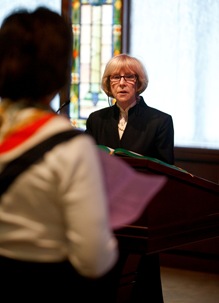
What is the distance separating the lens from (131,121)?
3.91 m

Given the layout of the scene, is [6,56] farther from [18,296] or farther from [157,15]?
[157,15]

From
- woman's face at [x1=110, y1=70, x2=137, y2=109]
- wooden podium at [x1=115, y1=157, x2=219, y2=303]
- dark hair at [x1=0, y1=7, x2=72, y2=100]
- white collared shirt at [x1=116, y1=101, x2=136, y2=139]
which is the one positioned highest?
dark hair at [x1=0, y1=7, x2=72, y2=100]

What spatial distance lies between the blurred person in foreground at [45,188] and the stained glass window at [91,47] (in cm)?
400

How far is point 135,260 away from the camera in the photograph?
3.44 metres

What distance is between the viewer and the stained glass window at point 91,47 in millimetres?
5637

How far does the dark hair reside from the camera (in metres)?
1.61

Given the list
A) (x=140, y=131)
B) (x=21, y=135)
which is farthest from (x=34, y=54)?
(x=140, y=131)

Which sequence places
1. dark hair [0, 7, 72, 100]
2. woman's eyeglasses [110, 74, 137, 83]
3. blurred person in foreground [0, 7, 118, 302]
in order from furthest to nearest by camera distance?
1. woman's eyeglasses [110, 74, 137, 83]
2. dark hair [0, 7, 72, 100]
3. blurred person in foreground [0, 7, 118, 302]

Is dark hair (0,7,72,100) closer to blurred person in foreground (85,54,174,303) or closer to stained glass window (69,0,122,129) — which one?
blurred person in foreground (85,54,174,303)

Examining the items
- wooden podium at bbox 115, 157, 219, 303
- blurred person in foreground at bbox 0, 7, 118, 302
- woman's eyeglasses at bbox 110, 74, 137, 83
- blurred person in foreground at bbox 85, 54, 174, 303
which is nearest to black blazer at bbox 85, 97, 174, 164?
blurred person in foreground at bbox 85, 54, 174, 303

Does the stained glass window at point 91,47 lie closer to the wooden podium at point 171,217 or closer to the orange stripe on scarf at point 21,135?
the wooden podium at point 171,217

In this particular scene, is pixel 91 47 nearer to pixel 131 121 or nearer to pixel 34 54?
pixel 131 121

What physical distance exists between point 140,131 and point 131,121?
0.33ft

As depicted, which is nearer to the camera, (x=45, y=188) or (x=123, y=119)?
(x=45, y=188)
